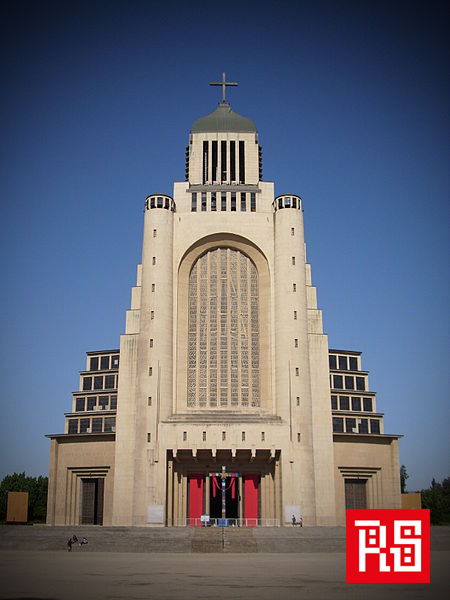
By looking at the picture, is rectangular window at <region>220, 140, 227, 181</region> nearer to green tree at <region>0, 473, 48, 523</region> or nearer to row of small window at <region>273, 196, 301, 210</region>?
row of small window at <region>273, 196, 301, 210</region>

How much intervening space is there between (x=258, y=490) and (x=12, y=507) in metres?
24.7

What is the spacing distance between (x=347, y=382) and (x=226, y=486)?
1805cm

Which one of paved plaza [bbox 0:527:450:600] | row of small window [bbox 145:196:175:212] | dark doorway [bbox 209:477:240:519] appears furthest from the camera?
row of small window [bbox 145:196:175:212]

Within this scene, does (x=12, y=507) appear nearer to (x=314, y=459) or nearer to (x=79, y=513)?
(x=79, y=513)

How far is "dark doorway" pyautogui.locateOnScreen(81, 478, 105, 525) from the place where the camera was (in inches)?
2386

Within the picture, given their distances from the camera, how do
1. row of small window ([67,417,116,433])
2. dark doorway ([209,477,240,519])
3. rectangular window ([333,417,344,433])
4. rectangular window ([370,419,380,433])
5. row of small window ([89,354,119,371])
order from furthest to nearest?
row of small window ([89,354,119,371]), rectangular window ([370,419,380,433]), row of small window ([67,417,116,433]), rectangular window ([333,417,344,433]), dark doorway ([209,477,240,519])

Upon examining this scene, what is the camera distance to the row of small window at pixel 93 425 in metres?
63.6

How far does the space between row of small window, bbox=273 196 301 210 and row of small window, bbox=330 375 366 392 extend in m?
17.6

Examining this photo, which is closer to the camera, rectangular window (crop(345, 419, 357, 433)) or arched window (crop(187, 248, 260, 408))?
arched window (crop(187, 248, 260, 408))

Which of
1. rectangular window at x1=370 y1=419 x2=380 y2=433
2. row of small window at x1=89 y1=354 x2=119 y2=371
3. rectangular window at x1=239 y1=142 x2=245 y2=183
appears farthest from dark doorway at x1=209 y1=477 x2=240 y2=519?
rectangular window at x1=239 y1=142 x2=245 y2=183

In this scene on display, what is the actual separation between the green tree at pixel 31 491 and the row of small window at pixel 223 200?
50694mm

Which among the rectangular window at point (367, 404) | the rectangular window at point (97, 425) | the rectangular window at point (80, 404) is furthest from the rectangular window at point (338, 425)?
the rectangular window at point (80, 404)

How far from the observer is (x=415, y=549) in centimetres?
1859

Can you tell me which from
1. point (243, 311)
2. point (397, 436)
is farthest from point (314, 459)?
point (243, 311)
